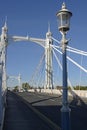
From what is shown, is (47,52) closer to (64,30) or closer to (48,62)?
(48,62)

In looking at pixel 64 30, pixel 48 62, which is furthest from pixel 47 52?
pixel 64 30

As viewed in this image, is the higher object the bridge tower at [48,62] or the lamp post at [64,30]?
the bridge tower at [48,62]

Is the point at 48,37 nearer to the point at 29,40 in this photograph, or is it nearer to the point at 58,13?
the point at 29,40

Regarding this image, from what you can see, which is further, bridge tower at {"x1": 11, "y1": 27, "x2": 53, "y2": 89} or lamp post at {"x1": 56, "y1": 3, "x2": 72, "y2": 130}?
bridge tower at {"x1": 11, "y1": 27, "x2": 53, "y2": 89}

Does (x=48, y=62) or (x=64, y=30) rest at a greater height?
(x=48, y=62)

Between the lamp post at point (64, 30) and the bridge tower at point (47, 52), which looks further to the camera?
the bridge tower at point (47, 52)

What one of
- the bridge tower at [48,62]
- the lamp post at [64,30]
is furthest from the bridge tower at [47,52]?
the lamp post at [64,30]

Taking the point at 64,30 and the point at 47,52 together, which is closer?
the point at 64,30

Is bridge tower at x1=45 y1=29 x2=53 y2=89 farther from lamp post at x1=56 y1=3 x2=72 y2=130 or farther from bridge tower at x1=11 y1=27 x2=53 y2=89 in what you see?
lamp post at x1=56 y1=3 x2=72 y2=130

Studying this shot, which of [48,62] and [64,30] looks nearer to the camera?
[64,30]

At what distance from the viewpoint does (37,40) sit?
7875 cm

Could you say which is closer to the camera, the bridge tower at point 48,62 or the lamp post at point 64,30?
the lamp post at point 64,30

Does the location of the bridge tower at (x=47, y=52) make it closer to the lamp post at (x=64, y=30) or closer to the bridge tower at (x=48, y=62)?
the bridge tower at (x=48, y=62)

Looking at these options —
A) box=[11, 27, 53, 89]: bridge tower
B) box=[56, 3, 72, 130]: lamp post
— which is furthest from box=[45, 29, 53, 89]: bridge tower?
box=[56, 3, 72, 130]: lamp post
